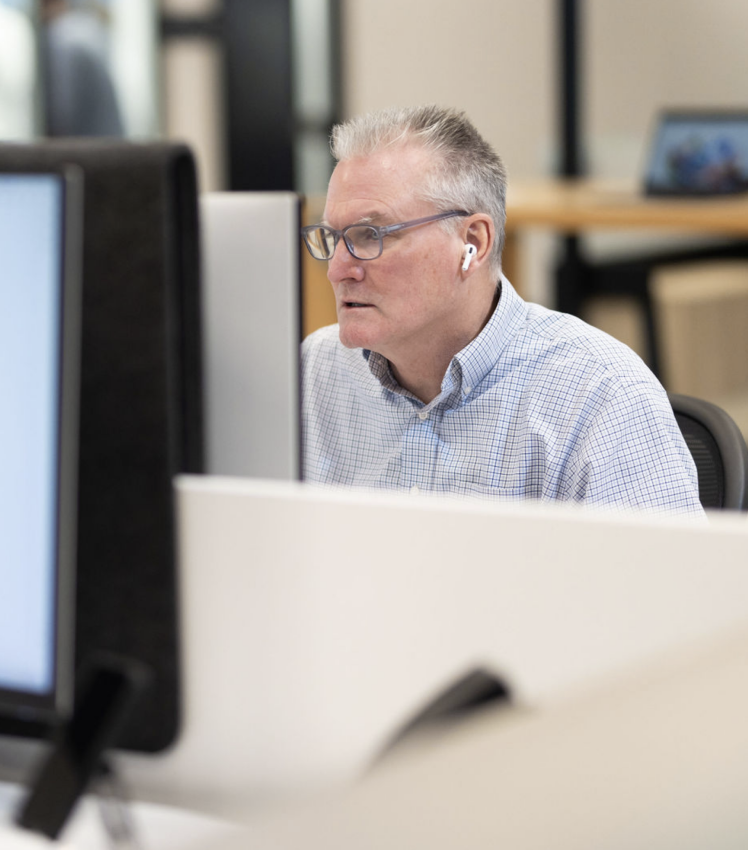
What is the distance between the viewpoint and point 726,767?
0.33 meters

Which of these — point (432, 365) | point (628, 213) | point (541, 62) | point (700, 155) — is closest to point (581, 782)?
point (432, 365)

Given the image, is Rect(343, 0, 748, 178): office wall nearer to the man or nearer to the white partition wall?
the man

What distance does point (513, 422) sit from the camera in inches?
45.6

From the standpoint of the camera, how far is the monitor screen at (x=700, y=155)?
356 centimetres

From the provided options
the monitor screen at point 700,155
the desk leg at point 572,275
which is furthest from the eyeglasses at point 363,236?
the desk leg at point 572,275

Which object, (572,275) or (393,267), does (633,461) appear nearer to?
(393,267)

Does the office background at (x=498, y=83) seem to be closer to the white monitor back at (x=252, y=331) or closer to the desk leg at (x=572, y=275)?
the desk leg at (x=572, y=275)

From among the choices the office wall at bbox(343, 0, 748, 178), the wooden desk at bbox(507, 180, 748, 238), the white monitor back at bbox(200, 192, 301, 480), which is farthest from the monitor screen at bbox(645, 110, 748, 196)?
the white monitor back at bbox(200, 192, 301, 480)

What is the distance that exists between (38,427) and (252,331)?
0.16m

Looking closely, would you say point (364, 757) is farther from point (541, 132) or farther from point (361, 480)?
point (541, 132)

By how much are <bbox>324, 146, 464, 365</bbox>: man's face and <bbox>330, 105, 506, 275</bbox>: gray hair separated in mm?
12

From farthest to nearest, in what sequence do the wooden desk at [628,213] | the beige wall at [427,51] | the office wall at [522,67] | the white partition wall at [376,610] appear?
the beige wall at [427,51], the office wall at [522,67], the wooden desk at [628,213], the white partition wall at [376,610]

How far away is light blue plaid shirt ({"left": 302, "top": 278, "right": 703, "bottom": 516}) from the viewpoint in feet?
3.59

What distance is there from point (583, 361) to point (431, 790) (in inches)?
33.9
